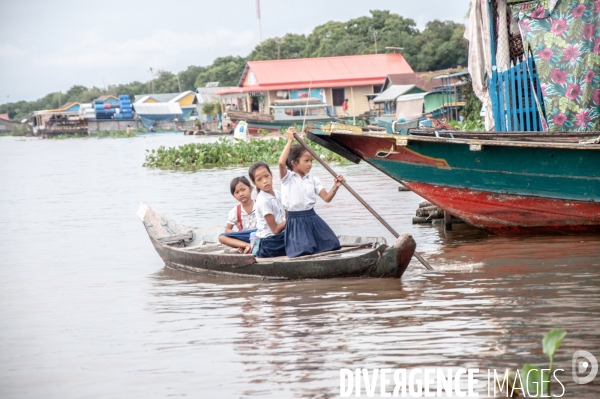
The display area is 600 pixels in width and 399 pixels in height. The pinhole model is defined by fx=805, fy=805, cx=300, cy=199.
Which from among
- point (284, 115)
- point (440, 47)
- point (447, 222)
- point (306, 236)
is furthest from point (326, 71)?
point (306, 236)

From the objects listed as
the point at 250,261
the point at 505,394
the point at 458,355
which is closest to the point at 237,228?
the point at 250,261

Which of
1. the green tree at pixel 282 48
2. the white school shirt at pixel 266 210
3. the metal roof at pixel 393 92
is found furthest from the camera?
the green tree at pixel 282 48

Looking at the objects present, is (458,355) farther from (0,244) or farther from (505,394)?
(0,244)

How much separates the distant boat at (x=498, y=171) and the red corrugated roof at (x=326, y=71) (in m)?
32.8

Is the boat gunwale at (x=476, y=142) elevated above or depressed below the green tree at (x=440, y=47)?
below

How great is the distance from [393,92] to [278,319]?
3148 cm

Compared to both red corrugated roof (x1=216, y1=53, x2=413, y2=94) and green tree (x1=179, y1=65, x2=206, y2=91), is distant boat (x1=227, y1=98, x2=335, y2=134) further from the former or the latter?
green tree (x1=179, y1=65, x2=206, y2=91)

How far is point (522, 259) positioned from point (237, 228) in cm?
249

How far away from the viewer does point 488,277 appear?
20.2 ft

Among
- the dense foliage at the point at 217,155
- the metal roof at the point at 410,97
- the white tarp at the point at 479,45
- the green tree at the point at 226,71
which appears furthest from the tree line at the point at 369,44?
the white tarp at the point at 479,45

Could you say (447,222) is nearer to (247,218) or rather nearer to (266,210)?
(247,218)

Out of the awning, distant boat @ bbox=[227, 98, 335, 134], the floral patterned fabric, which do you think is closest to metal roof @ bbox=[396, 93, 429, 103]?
the awning

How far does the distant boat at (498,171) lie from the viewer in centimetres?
718

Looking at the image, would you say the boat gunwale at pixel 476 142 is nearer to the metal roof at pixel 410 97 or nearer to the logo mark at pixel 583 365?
the logo mark at pixel 583 365
